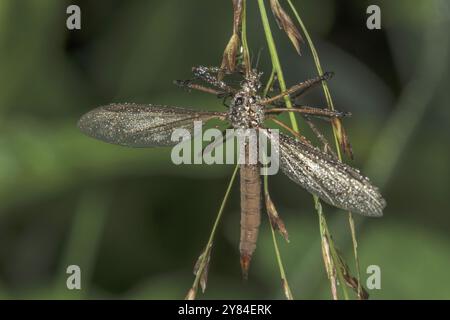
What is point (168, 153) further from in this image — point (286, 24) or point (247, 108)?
point (286, 24)

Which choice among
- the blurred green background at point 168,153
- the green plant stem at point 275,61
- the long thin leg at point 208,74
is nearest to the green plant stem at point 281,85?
the green plant stem at point 275,61

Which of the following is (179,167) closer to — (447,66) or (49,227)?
(49,227)

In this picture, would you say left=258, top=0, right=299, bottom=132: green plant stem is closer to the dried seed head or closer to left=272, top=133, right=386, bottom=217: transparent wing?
the dried seed head

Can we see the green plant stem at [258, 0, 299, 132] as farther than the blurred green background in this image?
No

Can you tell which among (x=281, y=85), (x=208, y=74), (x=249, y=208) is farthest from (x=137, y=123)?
(x=281, y=85)

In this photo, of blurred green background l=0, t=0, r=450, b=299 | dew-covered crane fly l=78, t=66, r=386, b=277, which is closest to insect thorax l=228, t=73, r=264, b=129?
dew-covered crane fly l=78, t=66, r=386, b=277

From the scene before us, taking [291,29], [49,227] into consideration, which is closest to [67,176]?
[49,227]

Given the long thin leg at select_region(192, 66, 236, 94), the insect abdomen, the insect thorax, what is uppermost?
the long thin leg at select_region(192, 66, 236, 94)
